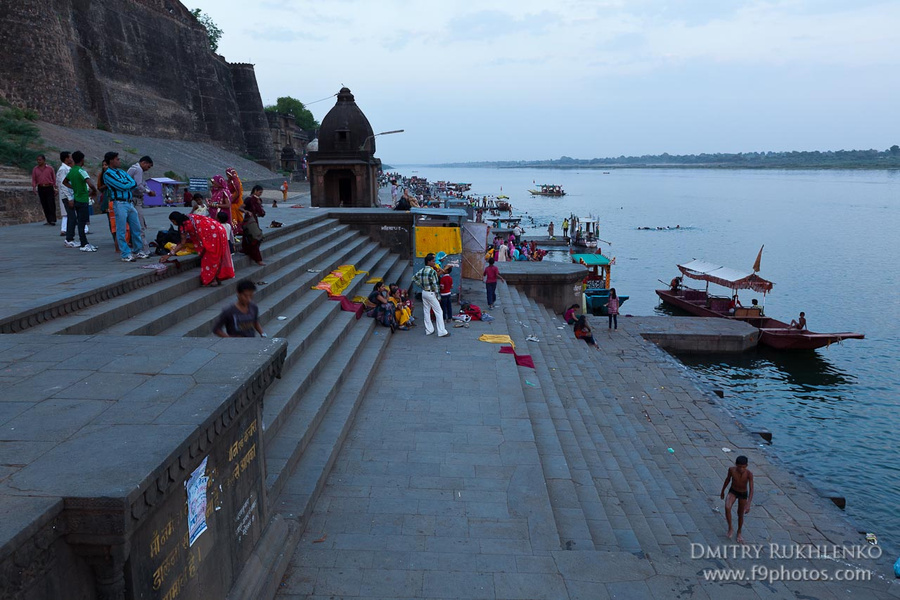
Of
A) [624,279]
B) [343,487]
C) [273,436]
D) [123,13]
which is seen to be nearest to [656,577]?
[343,487]

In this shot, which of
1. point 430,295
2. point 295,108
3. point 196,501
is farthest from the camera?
point 295,108

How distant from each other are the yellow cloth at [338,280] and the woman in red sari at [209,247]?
2.50 m

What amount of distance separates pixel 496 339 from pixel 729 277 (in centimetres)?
1665

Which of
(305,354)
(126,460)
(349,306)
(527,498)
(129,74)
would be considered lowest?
(527,498)

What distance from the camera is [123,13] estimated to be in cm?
3434

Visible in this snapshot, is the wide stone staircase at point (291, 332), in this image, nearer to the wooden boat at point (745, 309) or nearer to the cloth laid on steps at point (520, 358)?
the cloth laid on steps at point (520, 358)

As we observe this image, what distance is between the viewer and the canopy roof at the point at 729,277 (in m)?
22.5

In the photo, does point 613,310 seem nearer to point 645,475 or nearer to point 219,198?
point 645,475

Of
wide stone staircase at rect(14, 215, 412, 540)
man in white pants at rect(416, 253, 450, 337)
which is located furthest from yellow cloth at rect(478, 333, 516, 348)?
wide stone staircase at rect(14, 215, 412, 540)

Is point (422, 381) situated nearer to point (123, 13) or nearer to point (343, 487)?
point (343, 487)

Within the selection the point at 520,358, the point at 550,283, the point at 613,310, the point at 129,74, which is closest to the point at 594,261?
the point at 613,310

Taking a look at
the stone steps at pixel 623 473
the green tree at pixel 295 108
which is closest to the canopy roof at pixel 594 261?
the stone steps at pixel 623 473

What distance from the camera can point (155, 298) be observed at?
21.8 ft

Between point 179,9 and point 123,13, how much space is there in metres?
6.97
